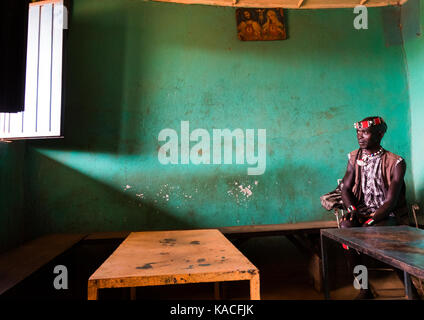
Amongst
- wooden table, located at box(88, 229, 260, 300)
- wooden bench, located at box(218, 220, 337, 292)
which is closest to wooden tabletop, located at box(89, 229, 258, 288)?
wooden table, located at box(88, 229, 260, 300)

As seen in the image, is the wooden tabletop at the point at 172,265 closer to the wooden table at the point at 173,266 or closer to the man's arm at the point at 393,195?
the wooden table at the point at 173,266

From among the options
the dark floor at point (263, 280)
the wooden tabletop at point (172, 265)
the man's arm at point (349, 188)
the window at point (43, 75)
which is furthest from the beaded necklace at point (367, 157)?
the window at point (43, 75)

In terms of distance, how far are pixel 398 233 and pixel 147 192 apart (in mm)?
2659

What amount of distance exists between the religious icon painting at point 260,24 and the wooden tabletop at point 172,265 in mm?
3045

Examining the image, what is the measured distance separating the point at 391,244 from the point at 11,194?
3.37 meters

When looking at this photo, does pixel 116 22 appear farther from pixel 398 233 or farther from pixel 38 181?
pixel 398 233

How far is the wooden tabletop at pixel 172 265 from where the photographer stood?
1.36m

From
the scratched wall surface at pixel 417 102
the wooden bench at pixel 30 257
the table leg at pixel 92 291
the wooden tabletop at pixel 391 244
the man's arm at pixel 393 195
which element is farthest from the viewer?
the scratched wall surface at pixel 417 102

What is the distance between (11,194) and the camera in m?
3.23

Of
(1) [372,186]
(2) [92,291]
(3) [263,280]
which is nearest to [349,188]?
(1) [372,186]

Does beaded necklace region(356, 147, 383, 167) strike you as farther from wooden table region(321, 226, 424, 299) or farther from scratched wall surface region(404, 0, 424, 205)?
scratched wall surface region(404, 0, 424, 205)

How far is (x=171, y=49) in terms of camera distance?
4043 millimetres

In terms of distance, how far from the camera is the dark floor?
3.22 m
